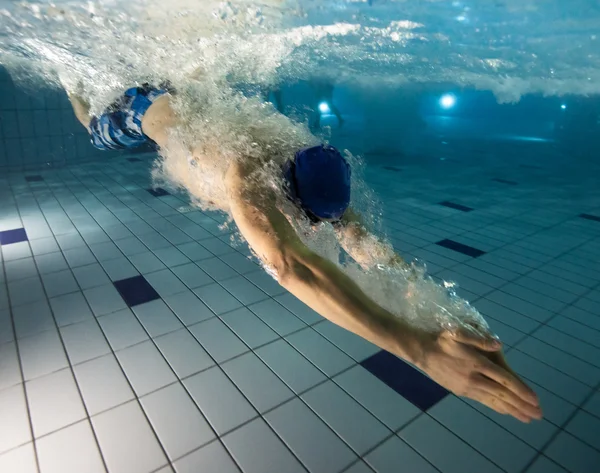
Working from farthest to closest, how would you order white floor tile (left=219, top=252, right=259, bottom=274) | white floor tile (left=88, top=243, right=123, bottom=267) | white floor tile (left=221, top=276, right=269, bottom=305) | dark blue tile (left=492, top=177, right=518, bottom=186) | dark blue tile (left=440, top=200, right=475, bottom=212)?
dark blue tile (left=492, top=177, right=518, bottom=186) → dark blue tile (left=440, top=200, right=475, bottom=212) → white floor tile (left=88, top=243, right=123, bottom=267) → white floor tile (left=219, top=252, right=259, bottom=274) → white floor tile (left=221, top=276, right=269, bottom=305)

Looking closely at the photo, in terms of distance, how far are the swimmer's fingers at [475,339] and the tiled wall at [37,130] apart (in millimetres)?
10550

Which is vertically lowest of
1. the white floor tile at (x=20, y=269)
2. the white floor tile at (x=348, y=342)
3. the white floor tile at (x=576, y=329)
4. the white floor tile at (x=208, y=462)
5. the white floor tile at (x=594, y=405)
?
the white floor tile at (x=576, y=329)

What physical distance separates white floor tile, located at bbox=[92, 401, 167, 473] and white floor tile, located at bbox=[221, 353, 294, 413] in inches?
25.2

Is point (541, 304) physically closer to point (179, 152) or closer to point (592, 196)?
point (179, 152)

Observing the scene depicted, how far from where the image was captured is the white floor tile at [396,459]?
2.04 metres

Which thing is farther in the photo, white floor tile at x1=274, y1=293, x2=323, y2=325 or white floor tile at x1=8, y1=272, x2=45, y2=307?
white floor tile at x1=8, y1=272, x2=45, y2=307

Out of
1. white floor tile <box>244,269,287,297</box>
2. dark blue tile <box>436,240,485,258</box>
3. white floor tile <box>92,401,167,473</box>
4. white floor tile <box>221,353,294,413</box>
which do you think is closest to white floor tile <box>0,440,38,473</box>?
white floor tile <box>92,401,167,473</box>

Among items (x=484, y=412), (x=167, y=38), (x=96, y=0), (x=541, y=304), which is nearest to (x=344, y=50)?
(x=167, y=38)

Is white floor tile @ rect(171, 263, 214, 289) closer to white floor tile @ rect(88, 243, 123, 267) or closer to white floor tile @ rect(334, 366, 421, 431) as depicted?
white floor tile @ rect(88, 243, 123, 267)

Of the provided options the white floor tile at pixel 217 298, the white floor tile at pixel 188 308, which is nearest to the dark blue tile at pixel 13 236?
the white floor tile at pixel 188 308

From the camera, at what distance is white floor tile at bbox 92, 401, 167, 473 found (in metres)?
2.01

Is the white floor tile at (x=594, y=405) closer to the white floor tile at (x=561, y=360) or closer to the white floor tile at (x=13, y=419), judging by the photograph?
the white floor tile at (x=561, y=360)

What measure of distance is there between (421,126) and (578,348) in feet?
62.6

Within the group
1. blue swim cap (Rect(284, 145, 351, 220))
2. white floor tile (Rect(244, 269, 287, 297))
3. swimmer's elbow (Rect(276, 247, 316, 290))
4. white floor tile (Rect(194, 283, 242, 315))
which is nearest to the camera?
swimmer's elbow (Rect(276, 247, 316, 290))
